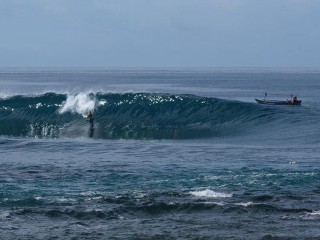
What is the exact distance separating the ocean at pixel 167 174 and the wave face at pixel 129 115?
0.45ft

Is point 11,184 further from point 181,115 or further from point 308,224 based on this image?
point 181,115

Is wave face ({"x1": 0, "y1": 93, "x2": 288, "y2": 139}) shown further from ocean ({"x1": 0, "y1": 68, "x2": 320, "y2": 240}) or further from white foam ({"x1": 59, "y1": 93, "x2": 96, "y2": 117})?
ocean ({"x1": 0, "y1": 68, "x2": 320, "y2": 240})

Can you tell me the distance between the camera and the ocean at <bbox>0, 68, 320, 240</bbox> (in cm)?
2022

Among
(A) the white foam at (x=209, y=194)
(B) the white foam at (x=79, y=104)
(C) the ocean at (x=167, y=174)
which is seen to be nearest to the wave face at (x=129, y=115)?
(B) the white foam at (x=79, y=104)

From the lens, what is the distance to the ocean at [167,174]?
2022 centimetres

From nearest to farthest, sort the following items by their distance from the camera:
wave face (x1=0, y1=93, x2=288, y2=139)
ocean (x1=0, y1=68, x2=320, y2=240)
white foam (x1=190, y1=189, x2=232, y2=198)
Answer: ocean (x1=0, y1=68, x2=320, y2=240) < white foam (x1=190, y1=189, x2=232, y2=198) < wave face (x1=0, y1=93, x2=288, y2=139)

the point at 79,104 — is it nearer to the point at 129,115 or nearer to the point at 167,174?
the point at 129,115

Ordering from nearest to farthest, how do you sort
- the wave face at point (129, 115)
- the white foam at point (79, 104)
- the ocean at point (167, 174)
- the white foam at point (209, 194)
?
the ocean at point (167, 174) < the white foam at point (209, 194) < the wave face at point (129, 115) < the white foam at point (79, 104)

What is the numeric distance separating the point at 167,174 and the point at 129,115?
26.8 meters

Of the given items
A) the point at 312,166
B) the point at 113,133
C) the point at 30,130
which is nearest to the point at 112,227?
the point at 312,166

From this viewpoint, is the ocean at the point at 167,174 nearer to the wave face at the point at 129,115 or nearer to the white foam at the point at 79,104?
the wave face at the point at 129,115

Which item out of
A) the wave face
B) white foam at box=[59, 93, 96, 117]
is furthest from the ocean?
white foam at box=[59, 93, 96, 117]

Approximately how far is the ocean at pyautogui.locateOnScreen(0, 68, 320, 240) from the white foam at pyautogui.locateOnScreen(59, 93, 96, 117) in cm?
249

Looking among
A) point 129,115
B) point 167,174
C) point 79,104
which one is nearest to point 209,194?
point 167,174
